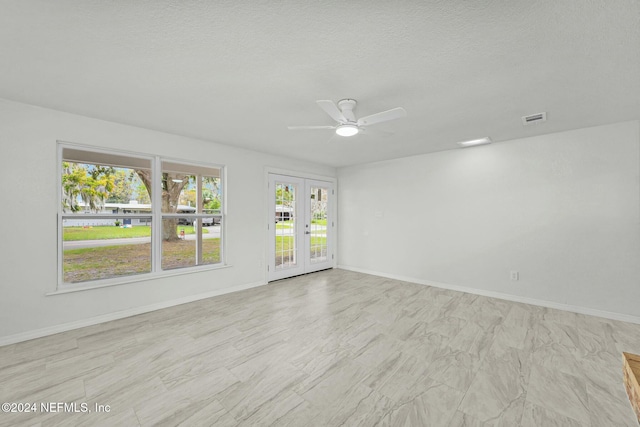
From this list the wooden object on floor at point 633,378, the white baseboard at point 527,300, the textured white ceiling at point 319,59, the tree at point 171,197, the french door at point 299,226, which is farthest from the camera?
the french door at point 299,226

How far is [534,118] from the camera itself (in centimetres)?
313

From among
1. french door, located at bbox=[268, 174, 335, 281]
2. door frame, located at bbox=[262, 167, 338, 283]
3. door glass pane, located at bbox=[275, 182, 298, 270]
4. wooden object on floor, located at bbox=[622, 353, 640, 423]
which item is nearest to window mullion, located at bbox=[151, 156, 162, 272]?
door frame, located at bbox=[262, 167, 338, 283]

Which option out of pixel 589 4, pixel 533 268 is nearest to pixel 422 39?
pixel 589 4

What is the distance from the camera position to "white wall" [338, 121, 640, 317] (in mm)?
3316

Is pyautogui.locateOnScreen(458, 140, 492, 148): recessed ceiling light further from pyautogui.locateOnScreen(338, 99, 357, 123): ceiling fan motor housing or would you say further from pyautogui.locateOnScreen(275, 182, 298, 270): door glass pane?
pyautogui.locateOnScreen(275, 182, 298, 270): door glass pane

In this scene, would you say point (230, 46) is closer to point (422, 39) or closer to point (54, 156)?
point (422, 39)

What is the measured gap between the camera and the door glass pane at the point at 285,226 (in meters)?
5.28

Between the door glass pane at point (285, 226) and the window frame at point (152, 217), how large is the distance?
1.17m

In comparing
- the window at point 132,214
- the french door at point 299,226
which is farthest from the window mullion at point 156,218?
the french door at point 299,226

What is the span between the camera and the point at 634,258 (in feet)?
10.6

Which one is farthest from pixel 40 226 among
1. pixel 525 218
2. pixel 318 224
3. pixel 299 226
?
pixel 525 218

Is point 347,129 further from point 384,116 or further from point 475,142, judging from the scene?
point 475,142

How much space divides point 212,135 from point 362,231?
12.3 feet

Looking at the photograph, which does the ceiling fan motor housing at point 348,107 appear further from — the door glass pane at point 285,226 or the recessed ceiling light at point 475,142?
the door glass pane at point 285,226
